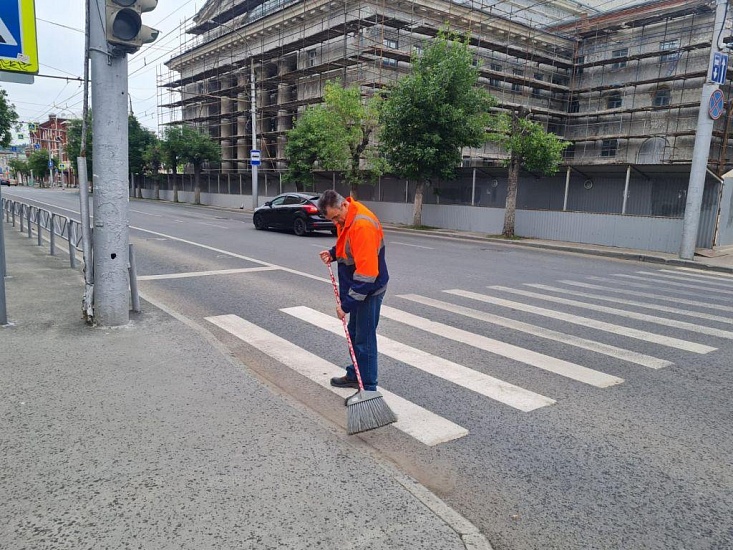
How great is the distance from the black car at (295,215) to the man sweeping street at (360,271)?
13.5 m

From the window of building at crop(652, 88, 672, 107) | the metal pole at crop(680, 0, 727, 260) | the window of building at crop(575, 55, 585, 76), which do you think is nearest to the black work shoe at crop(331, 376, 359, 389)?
the metal pole at crop(680, 0, 727, 260)

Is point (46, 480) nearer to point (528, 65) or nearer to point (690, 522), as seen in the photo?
point (690, 522)

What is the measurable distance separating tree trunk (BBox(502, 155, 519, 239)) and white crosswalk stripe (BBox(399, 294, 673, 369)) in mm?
12965

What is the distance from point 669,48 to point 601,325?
3563 cm

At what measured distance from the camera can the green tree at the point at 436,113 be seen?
21281 mm

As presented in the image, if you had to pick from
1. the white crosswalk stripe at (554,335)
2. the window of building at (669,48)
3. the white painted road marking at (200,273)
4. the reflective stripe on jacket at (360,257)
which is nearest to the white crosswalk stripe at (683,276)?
the white crosswalk stripe at (554,335)

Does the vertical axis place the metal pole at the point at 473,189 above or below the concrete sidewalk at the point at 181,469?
above

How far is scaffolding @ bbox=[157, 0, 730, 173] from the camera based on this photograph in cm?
3359

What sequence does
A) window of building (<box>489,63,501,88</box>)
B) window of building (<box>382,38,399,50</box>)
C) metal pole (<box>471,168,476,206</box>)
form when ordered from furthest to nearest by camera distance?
window of building (<box>489,63,501,88</box>) → window of building (<box>382,38,399,50</box>) → metal pole (<box>471,168,476,206</box>)

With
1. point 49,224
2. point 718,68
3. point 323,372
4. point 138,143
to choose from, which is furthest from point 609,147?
point 138,143

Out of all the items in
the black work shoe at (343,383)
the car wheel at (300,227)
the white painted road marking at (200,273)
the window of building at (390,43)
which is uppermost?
the window of building at (390,43)

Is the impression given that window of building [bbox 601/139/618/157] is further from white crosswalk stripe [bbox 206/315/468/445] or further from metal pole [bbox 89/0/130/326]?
metal pole [bbox 89/0/130/326]

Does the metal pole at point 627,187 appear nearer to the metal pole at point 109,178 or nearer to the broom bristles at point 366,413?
the metal pole at point 109,178

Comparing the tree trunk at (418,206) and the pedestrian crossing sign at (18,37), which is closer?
the pedestrian crossing sign at (18,37)
